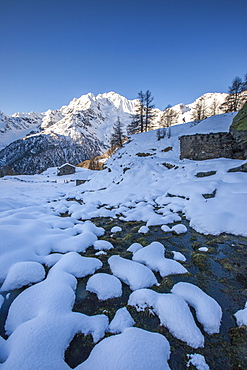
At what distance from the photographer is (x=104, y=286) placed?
2240mm

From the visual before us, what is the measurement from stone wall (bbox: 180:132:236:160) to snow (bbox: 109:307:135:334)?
10.9m

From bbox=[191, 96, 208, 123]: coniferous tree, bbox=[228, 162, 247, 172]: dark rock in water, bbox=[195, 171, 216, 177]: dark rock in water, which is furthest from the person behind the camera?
bbox=[191, 96, 208, 123]: coniferous tree

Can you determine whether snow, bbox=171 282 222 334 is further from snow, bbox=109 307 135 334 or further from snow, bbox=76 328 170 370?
snow, bbox=109 307 135 334

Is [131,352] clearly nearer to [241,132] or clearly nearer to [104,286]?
[104,286]

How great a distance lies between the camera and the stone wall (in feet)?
31.8

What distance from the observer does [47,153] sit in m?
94.1

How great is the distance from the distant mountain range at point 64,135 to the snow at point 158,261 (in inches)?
1654

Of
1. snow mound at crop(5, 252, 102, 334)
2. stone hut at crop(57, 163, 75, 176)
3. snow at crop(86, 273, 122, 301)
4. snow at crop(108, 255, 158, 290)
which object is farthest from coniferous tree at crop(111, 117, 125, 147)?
snow at crop(86, 273, 122, 301)

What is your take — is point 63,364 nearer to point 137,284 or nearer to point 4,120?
point 137,284

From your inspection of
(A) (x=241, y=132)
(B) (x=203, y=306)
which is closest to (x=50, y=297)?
(B) (x=203, y=306)

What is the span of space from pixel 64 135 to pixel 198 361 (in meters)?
124

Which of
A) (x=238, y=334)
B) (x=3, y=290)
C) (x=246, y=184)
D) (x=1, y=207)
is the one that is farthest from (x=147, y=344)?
(x=1, y=207)

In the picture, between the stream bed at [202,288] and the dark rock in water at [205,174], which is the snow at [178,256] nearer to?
the stream bed at [202,288]

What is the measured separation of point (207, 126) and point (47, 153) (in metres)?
100
